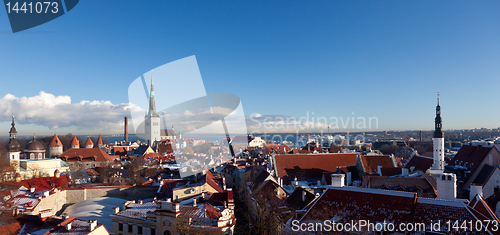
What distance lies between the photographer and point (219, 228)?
13.2 m

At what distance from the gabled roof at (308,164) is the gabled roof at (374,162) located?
205 cm

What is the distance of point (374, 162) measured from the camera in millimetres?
29500

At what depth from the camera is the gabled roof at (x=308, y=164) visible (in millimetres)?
28906

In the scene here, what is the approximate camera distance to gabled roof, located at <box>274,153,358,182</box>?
28.9 meters

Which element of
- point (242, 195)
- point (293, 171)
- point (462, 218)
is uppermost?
point (462, 218)

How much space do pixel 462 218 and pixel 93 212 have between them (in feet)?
71.1

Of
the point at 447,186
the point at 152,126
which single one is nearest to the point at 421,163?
the point at 447,186

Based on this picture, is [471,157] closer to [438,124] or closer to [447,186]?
[438,124]

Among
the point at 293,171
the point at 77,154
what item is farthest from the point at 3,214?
the point at 77,154

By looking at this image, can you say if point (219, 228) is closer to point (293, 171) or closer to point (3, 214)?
point (3, 214)

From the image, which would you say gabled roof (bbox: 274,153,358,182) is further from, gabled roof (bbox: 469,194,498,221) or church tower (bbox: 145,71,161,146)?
church tower (bbox: 145,71,161,146)

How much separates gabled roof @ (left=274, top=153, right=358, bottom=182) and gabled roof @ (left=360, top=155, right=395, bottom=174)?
2049mm

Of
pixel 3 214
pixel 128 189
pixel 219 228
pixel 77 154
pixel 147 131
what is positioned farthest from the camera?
pixel 147 131

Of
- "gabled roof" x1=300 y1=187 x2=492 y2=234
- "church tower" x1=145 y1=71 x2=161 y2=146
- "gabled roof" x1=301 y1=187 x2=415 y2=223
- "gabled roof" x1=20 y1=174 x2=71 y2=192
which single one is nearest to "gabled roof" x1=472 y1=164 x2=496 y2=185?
"gabled roof" x1=300 y1=187 x2=492 y2=234
